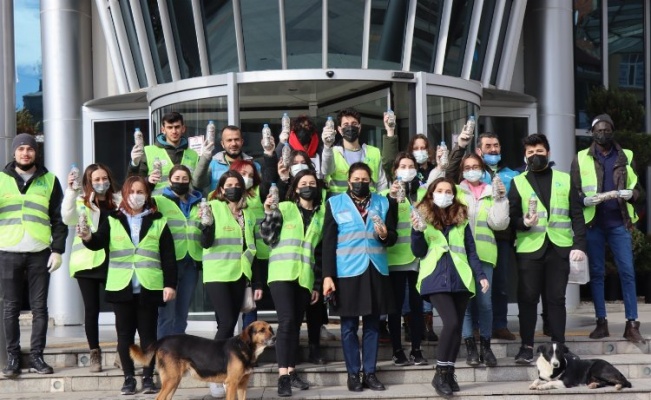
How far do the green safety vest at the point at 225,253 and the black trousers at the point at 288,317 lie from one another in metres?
0.34

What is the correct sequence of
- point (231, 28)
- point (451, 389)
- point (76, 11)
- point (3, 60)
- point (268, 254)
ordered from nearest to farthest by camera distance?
point (451, 389)
point (268, 254)
point (3, 60)
point (231, 28)
point (76, 11)

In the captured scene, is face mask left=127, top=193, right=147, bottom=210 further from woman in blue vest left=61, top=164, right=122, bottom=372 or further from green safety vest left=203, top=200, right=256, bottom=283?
green safety vest left=203, top=200, right=256, bottom=283

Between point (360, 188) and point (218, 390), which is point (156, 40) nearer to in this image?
point (360, 188)

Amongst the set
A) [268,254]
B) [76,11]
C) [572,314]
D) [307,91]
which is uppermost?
[76,11]

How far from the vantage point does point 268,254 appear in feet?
30.7

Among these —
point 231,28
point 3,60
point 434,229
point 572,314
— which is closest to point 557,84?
point 572,314

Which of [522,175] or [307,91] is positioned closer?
[522,175]

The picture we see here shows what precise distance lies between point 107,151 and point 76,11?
6.47ft

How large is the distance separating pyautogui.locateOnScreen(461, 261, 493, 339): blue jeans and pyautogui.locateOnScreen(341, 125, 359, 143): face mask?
5.65ft

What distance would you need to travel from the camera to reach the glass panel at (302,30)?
38.9ft

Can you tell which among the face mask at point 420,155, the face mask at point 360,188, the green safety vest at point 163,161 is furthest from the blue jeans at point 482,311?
the green safety vest at point 163,161

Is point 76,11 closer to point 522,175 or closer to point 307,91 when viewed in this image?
point 307,91

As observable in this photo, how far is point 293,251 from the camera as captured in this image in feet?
28.9

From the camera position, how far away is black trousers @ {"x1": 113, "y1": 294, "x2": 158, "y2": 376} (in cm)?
876
